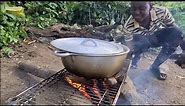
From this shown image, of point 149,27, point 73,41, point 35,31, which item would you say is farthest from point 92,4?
point 73,41

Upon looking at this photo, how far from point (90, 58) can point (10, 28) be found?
2.81m

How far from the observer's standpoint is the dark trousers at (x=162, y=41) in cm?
400

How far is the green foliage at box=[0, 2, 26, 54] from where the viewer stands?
170 inches

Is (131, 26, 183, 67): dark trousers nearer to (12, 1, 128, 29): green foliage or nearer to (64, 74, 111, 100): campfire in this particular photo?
(64, 74, 111, 100): campfire

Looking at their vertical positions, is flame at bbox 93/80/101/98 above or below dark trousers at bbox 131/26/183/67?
below

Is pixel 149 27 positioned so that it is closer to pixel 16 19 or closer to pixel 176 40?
pixel 176 40

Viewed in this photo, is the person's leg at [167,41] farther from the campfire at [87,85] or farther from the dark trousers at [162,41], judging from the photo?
the campfire at [87,85]

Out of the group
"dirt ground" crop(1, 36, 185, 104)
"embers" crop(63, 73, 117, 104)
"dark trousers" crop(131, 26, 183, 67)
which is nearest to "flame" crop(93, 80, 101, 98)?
"embers" crop(63, 73, 117, 104)

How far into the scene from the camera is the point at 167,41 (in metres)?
4.13

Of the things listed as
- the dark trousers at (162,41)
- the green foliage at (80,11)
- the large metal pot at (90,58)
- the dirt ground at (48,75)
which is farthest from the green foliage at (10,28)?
the dark trousers at (162,41)

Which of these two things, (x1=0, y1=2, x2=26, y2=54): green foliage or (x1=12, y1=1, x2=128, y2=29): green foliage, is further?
(x1=12, y1=1, x2=128, y2=29): green foliage

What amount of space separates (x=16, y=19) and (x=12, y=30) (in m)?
0.43

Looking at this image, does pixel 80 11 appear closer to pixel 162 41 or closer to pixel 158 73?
pixel 162 41

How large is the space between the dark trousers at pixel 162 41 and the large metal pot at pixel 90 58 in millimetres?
1566
